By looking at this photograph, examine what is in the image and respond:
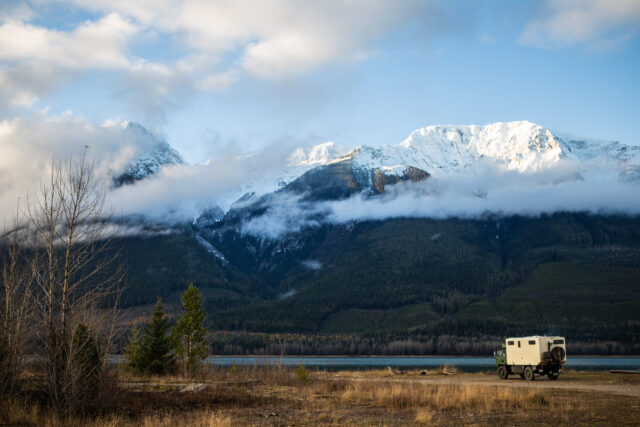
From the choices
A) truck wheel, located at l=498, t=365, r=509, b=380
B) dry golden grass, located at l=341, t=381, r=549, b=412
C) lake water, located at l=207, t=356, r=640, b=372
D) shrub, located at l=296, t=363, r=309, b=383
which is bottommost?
lake water, located at l=207, t=356, r=640, b=372

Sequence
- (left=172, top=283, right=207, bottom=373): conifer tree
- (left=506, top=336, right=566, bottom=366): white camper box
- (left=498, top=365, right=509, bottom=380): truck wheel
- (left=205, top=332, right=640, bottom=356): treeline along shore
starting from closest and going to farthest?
(left=506, top=336, right=566, bottom=366): white camper box → (left=498, top=365, right=509, bottom=380): truck wheel → (left=172, top=283, right=207, bottom=373): conifer tree → (left=205, top=332, right=640, bottom=356): treeline along shore

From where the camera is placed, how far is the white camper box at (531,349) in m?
38.8

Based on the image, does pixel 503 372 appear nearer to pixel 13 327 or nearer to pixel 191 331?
pixel 191 331

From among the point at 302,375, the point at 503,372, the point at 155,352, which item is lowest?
the point at 503,372

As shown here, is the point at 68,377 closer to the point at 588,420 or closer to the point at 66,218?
the point at 66,218

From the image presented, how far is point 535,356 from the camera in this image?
1543 inches

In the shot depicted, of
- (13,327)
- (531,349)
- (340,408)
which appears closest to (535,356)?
(531,349)

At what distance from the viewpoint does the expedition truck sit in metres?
38.9

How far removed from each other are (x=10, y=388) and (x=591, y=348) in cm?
16633

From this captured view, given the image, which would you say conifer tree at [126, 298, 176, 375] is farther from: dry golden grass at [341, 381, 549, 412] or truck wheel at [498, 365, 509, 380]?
truck wheel at [498, 365, 509, 380]

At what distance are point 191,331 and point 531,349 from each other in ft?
81.0

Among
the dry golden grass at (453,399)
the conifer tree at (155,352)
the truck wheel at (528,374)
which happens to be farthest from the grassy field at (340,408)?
the truck wheel at (528,374)

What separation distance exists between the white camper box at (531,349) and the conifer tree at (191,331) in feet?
74.1

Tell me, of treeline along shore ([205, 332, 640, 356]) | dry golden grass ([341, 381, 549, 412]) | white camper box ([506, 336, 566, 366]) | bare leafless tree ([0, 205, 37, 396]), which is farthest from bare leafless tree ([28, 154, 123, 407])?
treeline along shore ([205, 332, 640, 356])
